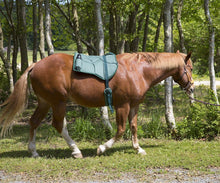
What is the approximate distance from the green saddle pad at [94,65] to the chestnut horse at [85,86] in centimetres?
10

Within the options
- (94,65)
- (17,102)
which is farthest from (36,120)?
(94,65)

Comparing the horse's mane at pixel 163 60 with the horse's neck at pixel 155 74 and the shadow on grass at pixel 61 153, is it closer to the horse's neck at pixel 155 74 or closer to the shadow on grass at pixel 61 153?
the horse's neck at pixel 155 74

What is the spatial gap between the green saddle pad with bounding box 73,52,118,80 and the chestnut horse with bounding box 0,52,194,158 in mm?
100

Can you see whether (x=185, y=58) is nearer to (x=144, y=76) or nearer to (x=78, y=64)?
(x=144, y=76)

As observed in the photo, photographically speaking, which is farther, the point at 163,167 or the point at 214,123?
the point at 214,123

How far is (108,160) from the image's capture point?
5137 mm

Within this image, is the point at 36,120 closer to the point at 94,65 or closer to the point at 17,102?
the point at 17,102

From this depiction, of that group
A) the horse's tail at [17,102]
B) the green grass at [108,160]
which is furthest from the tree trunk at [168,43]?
the horse's tail at [17,102]

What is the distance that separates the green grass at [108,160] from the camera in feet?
14.8

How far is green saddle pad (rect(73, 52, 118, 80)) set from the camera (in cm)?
517

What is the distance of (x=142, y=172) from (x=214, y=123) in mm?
2868

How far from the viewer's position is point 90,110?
9.24 metres

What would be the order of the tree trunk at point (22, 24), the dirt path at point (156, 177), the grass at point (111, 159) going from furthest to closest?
the tree trunk at point (22, 24) → the grass at point (111, 159) → the dirt path at point (156, 177)

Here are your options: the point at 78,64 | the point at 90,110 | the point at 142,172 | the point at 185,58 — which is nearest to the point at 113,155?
the point at 142,172
